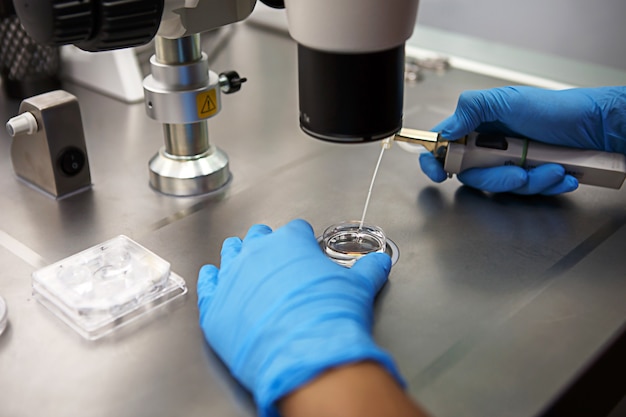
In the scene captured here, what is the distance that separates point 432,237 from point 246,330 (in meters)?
0.36

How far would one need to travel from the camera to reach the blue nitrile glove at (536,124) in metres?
1.03

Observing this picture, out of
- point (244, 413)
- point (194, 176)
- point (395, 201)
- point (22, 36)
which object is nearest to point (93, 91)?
point (22, 36)

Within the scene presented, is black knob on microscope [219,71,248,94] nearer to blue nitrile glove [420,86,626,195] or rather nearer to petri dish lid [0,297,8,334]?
blue nitrile glove [420,86,626,195]

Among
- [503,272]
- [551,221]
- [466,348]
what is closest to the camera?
[466,348]

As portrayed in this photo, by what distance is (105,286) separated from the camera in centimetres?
84

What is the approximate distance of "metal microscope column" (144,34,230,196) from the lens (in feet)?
3.23

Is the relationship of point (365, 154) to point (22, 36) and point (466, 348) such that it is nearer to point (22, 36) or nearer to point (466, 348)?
point (466, 348)

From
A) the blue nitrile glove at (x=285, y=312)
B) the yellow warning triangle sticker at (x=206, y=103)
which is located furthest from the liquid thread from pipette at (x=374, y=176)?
the yellow warning triangle sticker at (x=206, y=103)

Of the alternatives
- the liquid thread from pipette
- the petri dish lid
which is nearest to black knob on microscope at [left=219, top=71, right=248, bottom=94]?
the liquid thread from pipette

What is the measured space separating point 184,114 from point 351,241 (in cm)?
31

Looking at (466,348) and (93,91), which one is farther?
(93,91)

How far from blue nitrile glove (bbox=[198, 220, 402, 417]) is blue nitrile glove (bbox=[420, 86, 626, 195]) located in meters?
0.30

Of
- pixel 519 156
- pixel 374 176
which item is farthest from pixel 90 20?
pixel 519 156

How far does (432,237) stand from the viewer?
974mm
